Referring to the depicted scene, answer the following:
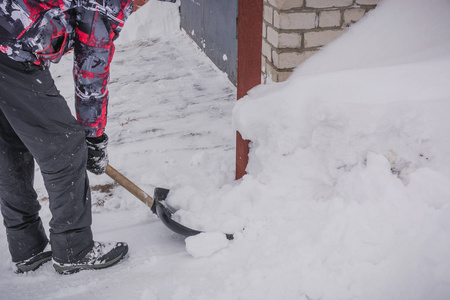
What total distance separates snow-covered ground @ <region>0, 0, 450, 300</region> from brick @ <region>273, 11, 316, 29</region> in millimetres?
174

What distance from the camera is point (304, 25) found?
2.29 metres

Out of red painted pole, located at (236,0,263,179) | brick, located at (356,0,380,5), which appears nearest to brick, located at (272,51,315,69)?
red painted pole, located at (236,0,263,179)

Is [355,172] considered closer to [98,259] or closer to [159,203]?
[159,203]

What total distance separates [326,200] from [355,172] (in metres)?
0.20

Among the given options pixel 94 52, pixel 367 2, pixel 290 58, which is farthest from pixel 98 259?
pixel 367 2

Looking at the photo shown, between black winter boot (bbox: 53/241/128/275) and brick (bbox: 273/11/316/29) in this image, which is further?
→ brick (bbox: 273/11/316/29)

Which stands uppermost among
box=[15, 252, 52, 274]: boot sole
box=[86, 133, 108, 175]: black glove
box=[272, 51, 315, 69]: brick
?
box=[272, 51, 315, 69]: brick

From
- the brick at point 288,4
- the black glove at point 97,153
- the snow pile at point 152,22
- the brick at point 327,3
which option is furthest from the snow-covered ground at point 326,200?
the snow pile at point 152,22

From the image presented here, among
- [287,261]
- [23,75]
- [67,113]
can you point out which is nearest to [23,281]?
[67,113]

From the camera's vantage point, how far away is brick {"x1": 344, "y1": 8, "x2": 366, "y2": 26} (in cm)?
232

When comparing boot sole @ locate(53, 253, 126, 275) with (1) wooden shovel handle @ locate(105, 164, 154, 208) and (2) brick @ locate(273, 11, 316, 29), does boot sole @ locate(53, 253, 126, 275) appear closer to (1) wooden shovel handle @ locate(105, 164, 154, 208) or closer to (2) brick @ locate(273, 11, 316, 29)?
(1) wooden shovel handle @ locate(105, 164, 154, 208)

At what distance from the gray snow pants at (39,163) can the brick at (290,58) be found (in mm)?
1086

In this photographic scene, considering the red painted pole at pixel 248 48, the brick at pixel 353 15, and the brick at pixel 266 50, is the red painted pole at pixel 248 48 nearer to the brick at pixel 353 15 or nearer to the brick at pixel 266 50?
the brick at pixel 266 50

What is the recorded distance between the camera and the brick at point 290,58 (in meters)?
2.34
